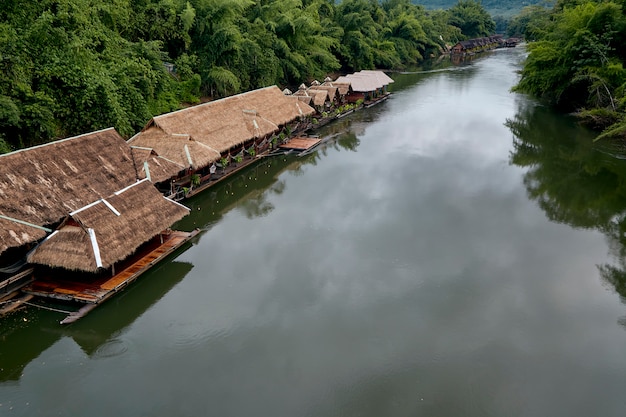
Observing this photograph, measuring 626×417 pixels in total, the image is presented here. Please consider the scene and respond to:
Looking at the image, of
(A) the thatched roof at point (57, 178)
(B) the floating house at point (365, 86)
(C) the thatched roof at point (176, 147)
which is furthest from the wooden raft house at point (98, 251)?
(B) the floating house at point (365, 86)

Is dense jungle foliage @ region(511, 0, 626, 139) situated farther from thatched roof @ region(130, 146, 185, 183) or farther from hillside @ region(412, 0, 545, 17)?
hillside @ region(412, 0, 545, 17)

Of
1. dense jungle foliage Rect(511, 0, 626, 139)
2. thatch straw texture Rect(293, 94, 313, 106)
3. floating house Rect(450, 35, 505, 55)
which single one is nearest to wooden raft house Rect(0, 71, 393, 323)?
thatch straw texture Rect(293, 94, 313, 106)

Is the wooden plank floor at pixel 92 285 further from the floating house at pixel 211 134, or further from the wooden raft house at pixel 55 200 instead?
the floating house at pixel 211 134

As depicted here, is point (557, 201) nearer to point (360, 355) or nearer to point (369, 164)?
point (369, 164)

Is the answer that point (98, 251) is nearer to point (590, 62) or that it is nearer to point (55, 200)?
point (55, 200)

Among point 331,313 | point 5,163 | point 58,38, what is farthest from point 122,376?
point 58,38

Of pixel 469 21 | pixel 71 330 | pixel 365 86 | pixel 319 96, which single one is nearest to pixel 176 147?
pixel 71 330
